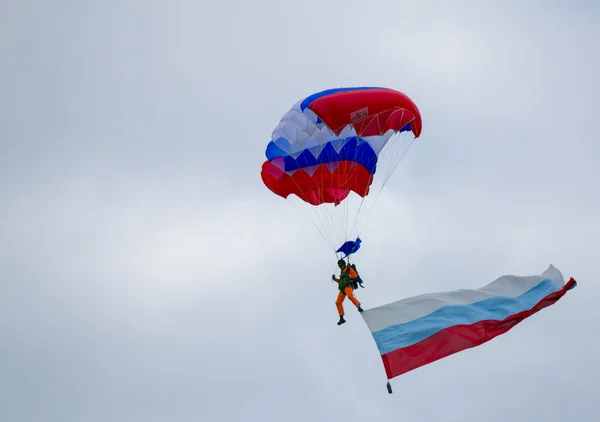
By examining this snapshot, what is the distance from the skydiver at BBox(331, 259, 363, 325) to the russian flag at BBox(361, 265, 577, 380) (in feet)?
1.80

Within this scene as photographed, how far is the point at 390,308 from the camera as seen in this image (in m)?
24.4

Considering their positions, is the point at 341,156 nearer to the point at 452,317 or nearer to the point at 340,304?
the point at 340,304

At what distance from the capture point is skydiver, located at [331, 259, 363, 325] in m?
23.5

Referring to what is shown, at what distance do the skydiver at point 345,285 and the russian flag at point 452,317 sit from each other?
0.55 m

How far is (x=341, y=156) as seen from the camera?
26375 millimetres

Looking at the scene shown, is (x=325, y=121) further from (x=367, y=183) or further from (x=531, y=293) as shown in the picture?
(x=531, y=293)

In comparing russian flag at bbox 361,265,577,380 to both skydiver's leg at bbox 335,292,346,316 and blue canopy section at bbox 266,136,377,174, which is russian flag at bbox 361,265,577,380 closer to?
skydiver's leg at bbox 335,292,346,316

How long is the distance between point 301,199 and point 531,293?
6.25 metres

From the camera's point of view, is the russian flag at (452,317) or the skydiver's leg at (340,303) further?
the russian flag at (452,317)

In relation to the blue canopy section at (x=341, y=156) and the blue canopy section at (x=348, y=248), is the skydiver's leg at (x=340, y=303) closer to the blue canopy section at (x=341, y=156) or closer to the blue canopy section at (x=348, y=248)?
the blue canopy section at (x=348, y=248)

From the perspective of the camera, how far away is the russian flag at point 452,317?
2377 cm

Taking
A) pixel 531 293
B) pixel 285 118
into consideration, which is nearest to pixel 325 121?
pixel 285 118

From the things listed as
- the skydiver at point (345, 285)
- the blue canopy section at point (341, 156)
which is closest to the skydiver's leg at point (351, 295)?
the skydiver at point (345, 285)

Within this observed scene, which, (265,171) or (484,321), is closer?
(484,321)
